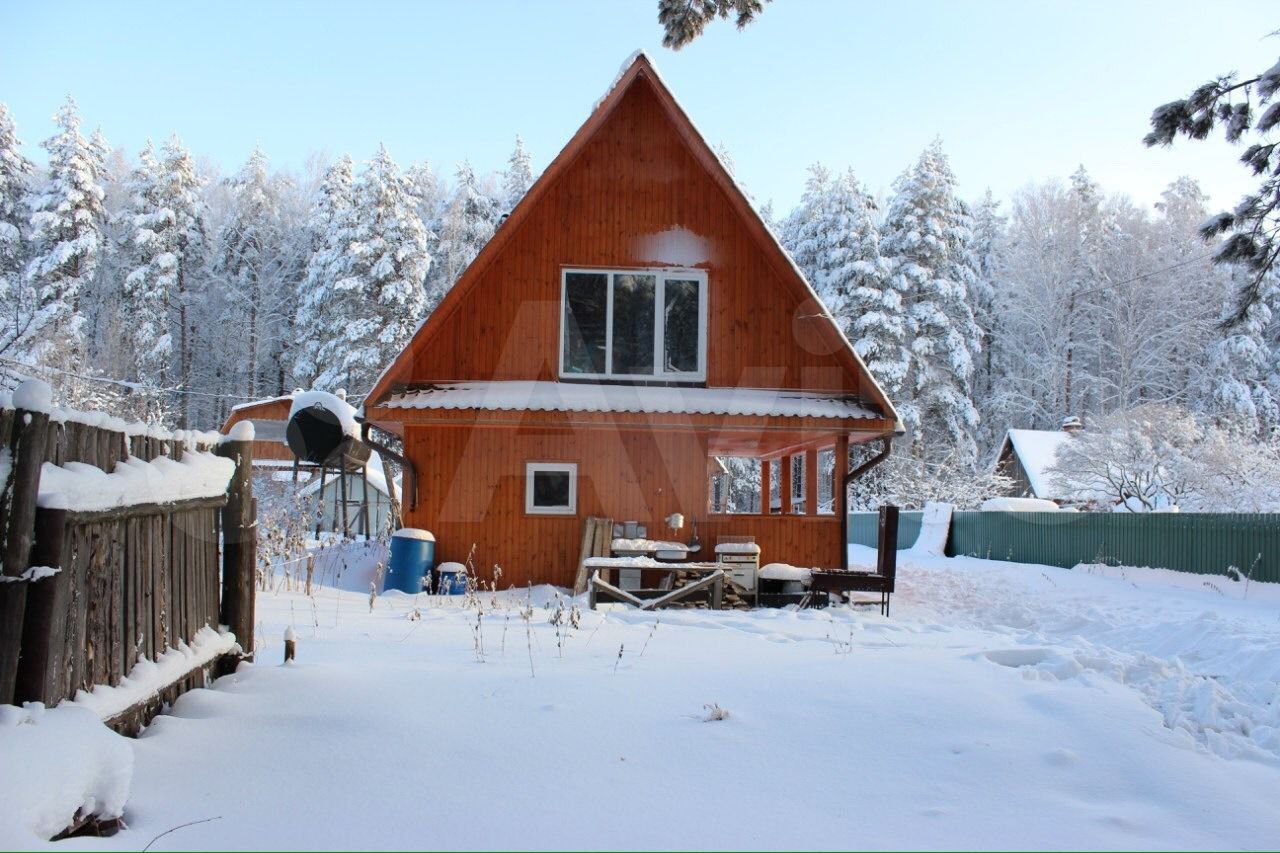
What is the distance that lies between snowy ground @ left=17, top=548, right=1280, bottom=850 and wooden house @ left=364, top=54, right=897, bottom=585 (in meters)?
5.98

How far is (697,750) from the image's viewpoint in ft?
12.6

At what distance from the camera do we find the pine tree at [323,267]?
121 ft

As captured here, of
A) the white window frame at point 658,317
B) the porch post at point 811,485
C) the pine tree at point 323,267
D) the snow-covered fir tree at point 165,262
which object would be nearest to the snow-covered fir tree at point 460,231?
the pine tree at point 323,267

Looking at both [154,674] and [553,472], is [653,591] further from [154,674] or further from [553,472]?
[154,674]

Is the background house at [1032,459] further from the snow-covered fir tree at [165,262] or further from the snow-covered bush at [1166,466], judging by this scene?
the snow-covered fir tree at [165,262]

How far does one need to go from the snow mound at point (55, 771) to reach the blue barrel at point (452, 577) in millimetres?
8943

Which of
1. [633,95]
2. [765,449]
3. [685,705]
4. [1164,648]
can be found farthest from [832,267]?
[685,705]

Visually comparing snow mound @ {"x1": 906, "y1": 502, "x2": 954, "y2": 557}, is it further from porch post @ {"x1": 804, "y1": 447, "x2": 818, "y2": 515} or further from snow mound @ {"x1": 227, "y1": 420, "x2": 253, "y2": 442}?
snow mound @ {"x1": 227, "y1": 420, "x2": 253, "y2": 442}

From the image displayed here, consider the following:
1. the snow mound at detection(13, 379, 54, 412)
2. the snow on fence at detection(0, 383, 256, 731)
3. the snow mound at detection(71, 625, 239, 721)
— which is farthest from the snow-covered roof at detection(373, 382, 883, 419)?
the snow mound at detection(13, 379, 54, 412)

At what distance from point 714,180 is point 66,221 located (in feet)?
110

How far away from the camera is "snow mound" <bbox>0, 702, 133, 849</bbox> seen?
2.56 meters

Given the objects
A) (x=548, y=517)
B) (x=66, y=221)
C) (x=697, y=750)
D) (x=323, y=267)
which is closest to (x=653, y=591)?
(x=548, y=517)

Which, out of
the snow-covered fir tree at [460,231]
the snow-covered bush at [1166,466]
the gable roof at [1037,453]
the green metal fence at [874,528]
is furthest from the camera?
the snow-covered fir tree at [460,231]

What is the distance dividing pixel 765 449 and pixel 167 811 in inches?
653
